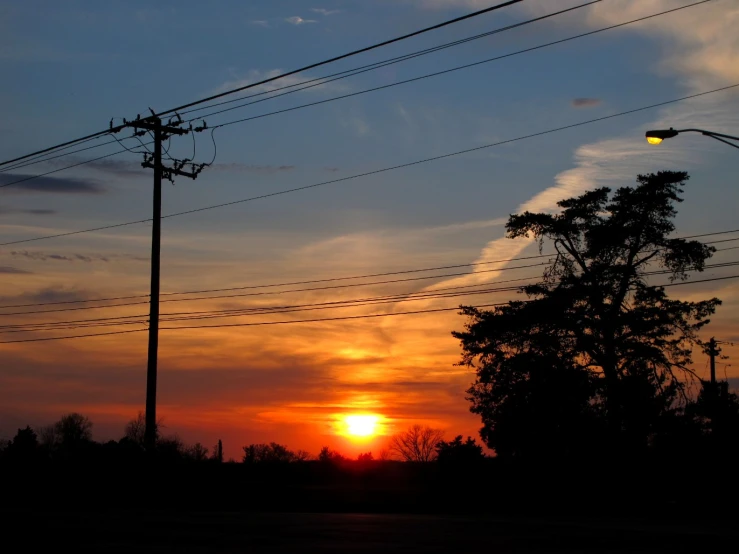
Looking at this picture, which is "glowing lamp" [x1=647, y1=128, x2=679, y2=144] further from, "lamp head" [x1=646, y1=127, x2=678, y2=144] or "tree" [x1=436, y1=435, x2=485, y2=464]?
"tree" [x1=436, y1=435, x2=485, y2=464]

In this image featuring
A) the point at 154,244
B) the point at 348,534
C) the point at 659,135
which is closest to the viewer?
the point at 348,534

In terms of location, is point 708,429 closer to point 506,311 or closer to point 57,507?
point 506,311

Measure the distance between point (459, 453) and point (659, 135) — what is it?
78.9 feet

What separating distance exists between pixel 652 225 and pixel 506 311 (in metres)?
8.34

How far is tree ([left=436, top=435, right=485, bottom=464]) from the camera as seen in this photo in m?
43.5

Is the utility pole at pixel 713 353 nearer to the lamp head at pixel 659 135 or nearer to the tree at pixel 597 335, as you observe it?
the tree at pixel 597 335

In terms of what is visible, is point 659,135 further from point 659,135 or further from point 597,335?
point 597,335

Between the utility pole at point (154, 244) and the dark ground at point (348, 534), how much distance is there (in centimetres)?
1008

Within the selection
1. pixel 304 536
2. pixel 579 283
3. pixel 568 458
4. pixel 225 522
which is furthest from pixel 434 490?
pixel 304 536

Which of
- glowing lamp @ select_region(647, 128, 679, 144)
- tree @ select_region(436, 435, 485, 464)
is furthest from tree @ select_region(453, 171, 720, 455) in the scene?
glowing lamp @ select_region(647, 128, 679, 144)

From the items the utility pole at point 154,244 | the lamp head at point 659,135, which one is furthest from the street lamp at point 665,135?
the utility pole at point 154,244

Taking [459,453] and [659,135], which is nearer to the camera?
[659,135]

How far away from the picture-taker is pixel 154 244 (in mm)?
37594

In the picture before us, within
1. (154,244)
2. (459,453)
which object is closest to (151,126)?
(154,244)
